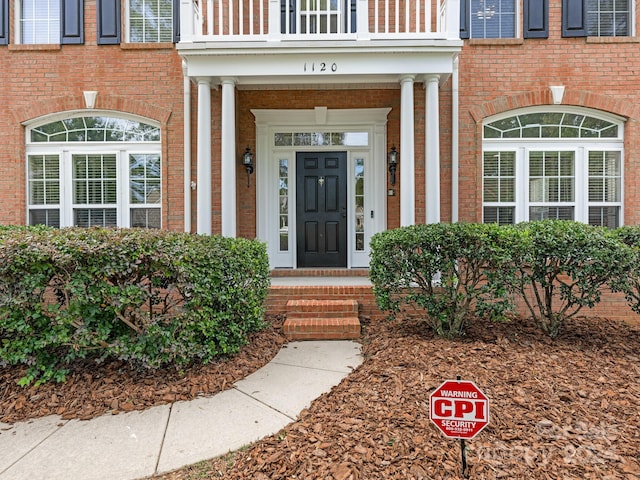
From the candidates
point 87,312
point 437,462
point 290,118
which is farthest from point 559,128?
point 87,312

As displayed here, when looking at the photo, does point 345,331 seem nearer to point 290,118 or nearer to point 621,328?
point 621,328

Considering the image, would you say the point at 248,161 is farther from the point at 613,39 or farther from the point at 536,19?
the point at 613,39

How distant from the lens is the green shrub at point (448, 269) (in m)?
3.90

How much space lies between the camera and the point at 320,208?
6.96 m

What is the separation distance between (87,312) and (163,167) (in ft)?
12.1

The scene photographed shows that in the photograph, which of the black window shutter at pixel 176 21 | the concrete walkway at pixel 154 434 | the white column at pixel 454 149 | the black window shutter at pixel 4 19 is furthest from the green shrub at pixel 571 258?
the black window shutter at pixel 4 19

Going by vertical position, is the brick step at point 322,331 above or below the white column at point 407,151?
below

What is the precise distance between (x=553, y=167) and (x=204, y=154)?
18.1 ft

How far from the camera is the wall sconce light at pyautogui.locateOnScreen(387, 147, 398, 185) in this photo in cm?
645

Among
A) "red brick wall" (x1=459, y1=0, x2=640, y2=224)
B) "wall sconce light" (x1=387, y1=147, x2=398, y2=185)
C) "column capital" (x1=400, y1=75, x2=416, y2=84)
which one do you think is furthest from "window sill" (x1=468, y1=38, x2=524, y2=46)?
"wall sconce light" (x1=387, y1=147, x2=398, y2=185)

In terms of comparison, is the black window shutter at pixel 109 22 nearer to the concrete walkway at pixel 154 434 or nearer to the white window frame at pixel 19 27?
the white window frame at pixel 19 27

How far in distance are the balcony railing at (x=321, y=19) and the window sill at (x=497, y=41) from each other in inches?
31.6

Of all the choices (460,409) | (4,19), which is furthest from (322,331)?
(4,19)

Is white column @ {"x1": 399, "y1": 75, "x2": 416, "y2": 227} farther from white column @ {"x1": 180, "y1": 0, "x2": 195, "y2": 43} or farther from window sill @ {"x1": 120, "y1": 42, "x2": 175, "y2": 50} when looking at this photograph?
window sill @ {"x1": 120, "y1": 42, "x2": 175, "y2": 50}
